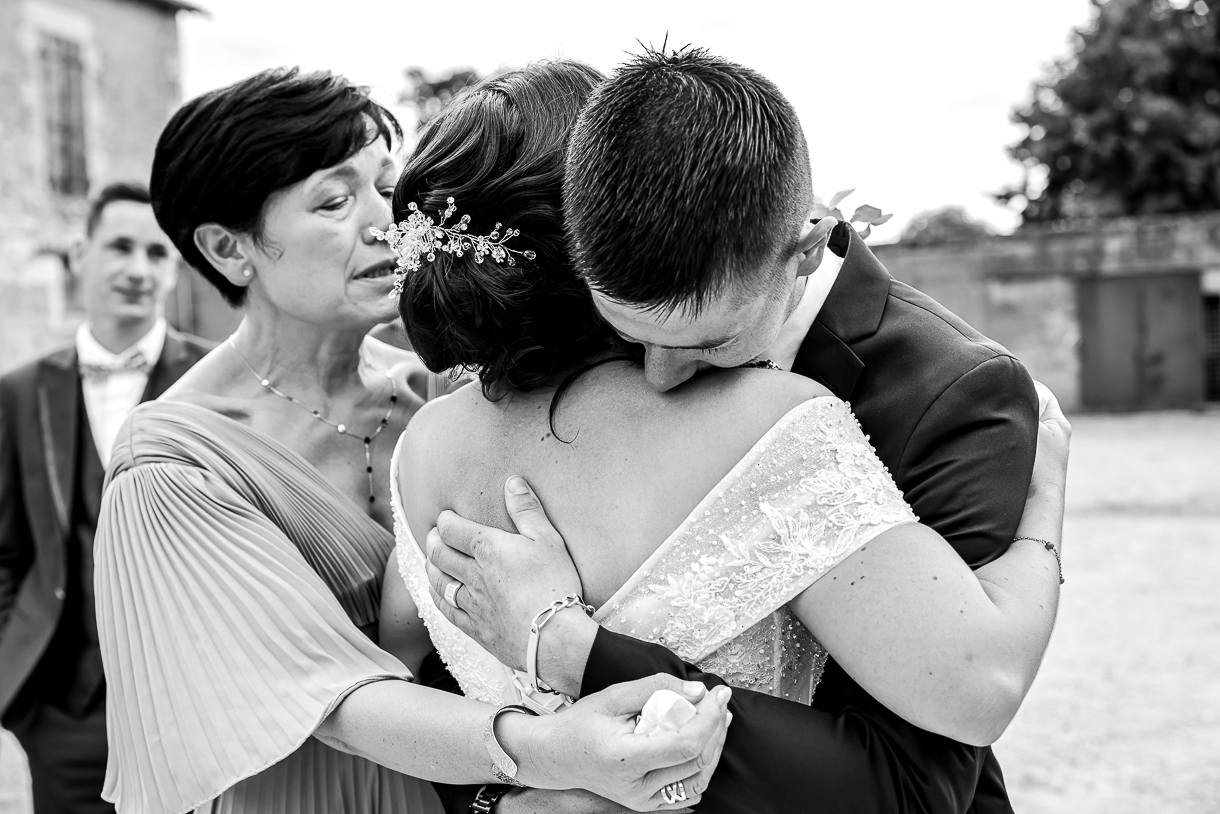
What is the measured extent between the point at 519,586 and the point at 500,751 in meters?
0.25

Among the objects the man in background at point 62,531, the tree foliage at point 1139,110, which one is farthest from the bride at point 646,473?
the tree foliage at point 1139,110

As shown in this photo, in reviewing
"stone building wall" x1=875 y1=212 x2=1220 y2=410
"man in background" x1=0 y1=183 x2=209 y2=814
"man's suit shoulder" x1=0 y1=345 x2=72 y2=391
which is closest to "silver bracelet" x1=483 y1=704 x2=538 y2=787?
"man in background" x1=0 y1=183 x2=209 y2=814

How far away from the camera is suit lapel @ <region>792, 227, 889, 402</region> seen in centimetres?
162

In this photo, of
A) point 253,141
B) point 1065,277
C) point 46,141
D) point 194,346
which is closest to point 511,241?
point 253,141

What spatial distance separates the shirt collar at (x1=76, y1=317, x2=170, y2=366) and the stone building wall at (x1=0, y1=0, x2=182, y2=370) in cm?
1389

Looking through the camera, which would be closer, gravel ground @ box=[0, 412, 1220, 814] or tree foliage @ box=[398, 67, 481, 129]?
gravel ground @ box=[0, 412, 1220, 814]

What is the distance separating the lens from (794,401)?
144 cm

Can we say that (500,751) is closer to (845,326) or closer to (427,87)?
(845,326)

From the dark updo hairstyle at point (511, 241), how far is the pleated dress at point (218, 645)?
0.56 metres

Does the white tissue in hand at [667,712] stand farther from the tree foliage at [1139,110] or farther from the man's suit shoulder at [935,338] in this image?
the tree foliage at [1139,110]

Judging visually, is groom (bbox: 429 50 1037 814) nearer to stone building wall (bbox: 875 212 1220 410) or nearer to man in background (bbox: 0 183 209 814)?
man in background (bbox: 0 183 209 814)

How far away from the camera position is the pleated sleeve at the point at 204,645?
5.96 feet

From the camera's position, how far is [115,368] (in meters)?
4.30

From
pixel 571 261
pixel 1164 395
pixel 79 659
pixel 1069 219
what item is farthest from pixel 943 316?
pixel 1069 219
